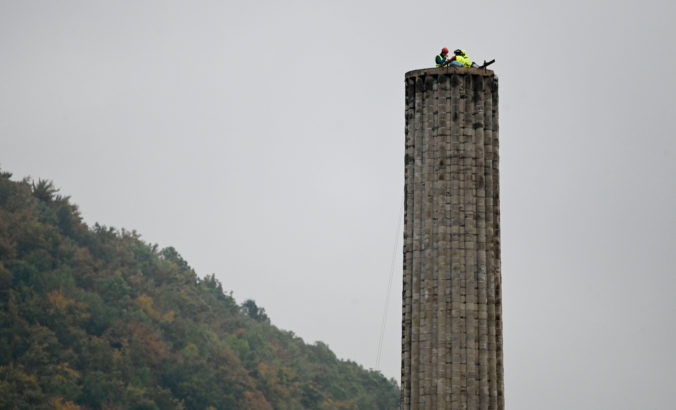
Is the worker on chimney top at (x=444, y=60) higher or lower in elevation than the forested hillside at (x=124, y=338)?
lower

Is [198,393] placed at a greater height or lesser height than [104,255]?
lesser

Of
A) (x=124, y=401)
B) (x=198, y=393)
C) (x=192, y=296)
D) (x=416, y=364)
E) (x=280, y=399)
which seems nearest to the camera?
(x=416, y=364)

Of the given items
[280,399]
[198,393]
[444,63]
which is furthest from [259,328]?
[444,63]

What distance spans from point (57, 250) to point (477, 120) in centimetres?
9583

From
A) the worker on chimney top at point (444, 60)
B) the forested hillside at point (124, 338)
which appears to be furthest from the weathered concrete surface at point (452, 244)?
the forested hillside at point (124, 338)

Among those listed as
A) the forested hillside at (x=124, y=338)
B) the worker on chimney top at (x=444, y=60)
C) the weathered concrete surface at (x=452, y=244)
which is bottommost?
the weathered concrete surface at (x=452, y=244)

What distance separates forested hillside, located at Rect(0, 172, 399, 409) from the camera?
357 ft

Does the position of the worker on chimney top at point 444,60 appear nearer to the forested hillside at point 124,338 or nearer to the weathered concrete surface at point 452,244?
the weathered concrete surface at point 452,244

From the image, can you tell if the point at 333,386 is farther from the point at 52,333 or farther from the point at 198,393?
the point at 52,333

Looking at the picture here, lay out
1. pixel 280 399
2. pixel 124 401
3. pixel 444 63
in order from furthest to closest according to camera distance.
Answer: pixel 280 399
pixel 124 401
pixel 444 63

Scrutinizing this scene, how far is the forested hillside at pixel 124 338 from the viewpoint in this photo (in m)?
109

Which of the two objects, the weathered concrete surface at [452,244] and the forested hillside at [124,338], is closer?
the weathered concrete surface at [452,244]

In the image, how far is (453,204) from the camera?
36.8 metres

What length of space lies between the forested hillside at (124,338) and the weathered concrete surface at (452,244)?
68927 mm
